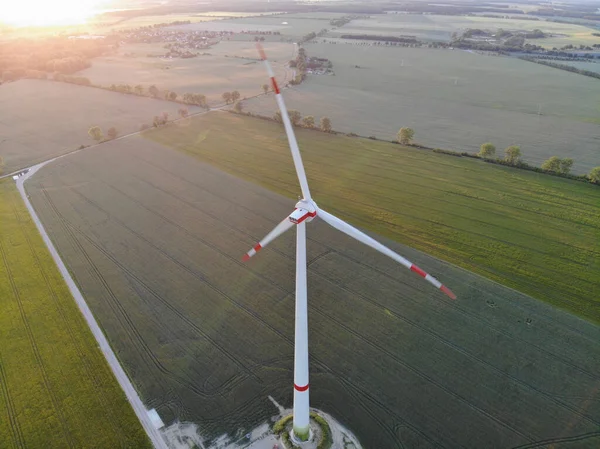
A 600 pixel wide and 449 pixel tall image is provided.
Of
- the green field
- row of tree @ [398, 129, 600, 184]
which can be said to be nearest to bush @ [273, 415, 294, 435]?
the green field

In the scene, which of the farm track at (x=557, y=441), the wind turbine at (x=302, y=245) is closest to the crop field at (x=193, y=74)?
the wind turbine at (x=302, y=245)

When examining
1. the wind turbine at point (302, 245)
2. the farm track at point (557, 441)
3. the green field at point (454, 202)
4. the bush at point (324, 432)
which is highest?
the wind turbine at point (302, 245)

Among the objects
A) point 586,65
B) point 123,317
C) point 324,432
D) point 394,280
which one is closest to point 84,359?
point 123,317

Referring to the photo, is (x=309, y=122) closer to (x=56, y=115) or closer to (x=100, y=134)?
(x=100, y=134)

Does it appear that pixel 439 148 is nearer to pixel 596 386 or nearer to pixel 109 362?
pixel 596 386

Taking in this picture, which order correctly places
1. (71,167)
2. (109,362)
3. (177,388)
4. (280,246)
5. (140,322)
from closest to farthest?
(177,388), (109,362), (140,322), (280,246), (71,167)

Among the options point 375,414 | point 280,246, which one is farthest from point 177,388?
point 280,246

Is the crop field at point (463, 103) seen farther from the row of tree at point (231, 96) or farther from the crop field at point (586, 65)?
the crop field at point (586, 65)

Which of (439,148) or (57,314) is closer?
(57,314)
